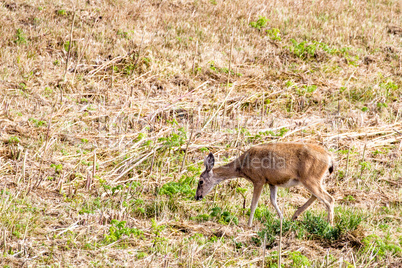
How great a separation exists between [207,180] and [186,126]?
2273mm

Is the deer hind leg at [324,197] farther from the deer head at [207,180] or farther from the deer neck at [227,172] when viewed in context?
the deer head at [207,180]

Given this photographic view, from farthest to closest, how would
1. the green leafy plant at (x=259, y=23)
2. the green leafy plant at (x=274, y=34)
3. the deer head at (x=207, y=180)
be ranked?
the green leafy plant at (x=259, y=23) → the green leafy plant at (x=274, y=34) → the deer head at (x=207, y=180)

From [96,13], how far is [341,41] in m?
6.95

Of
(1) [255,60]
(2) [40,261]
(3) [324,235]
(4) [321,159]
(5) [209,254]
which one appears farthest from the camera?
(1) [255,60]

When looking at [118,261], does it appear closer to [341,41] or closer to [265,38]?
[265,38]

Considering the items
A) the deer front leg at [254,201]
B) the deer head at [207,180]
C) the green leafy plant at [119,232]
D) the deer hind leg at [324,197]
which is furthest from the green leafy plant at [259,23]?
the green leafy plant at [119,232]

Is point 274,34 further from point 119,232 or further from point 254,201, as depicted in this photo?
point 119,232


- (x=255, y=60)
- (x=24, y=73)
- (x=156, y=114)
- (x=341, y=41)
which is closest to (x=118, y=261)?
(x=156, y=114)

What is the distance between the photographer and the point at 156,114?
10.6m

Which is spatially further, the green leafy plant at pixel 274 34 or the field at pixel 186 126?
the green leafy plant at pixel 274 34

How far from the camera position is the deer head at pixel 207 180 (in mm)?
8133

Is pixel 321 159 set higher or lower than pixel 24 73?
higher

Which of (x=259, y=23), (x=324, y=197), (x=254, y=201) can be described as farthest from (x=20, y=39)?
(x=324, y=197)

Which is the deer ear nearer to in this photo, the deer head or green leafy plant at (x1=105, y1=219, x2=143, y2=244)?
the deer head
